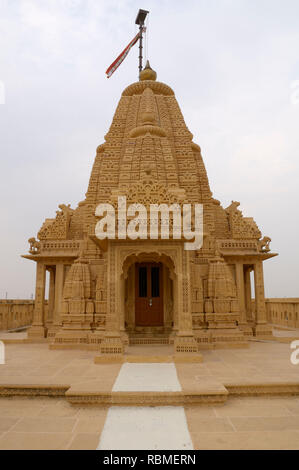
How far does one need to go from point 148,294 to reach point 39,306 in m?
6.44

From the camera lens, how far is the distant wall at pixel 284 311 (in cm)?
2033

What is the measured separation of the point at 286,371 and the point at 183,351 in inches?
117

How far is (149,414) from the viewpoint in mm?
5520

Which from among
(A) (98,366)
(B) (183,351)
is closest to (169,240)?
(B) (183,351)

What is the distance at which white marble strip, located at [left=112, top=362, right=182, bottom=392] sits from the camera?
6348mm

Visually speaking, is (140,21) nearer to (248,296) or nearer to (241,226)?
(241,226)

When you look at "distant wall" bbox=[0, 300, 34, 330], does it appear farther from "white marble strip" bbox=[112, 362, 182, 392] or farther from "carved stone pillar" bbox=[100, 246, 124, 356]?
"white marble strip" bbox=[112, 362, 182, 392]

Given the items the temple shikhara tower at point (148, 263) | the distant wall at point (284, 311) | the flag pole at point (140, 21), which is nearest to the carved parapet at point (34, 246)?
the temple shikhara tower at point (148, 263)

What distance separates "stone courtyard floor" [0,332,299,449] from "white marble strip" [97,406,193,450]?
2 centimetres

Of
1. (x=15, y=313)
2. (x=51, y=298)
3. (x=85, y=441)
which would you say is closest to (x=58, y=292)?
(x=51, y=298)

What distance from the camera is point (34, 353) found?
442 inches

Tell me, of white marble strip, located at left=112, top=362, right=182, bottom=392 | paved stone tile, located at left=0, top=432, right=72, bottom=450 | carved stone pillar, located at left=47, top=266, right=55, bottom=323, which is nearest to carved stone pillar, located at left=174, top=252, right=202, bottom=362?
white marble strip, located at left=112, top=362, right=182, bottom=392
